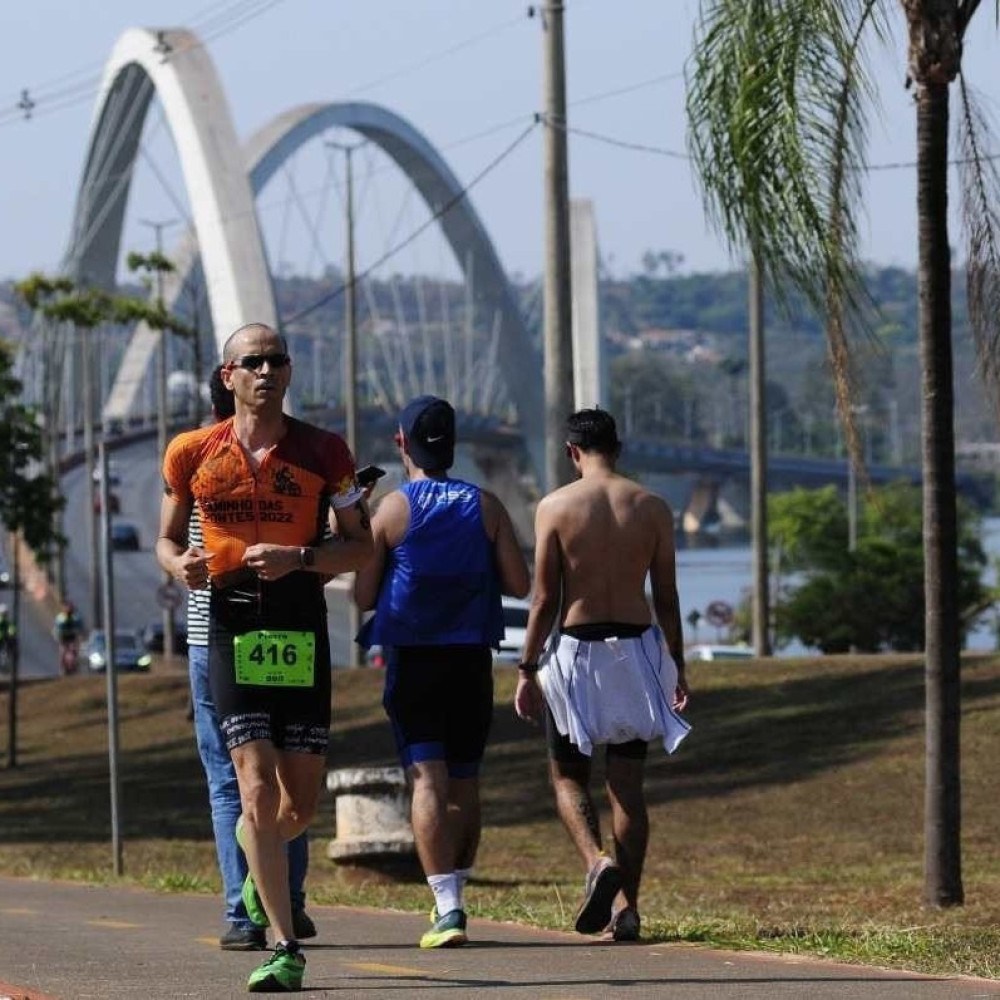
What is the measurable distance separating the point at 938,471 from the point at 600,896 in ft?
A: 12.3

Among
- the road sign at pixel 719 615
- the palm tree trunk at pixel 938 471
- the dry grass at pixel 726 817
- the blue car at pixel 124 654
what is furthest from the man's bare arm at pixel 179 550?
the road sign at pixel 719 615

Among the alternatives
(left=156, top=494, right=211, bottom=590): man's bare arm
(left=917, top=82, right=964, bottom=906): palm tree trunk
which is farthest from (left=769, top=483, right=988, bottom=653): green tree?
(left=156, top=494, right=211, bottom=590): man's bare arm

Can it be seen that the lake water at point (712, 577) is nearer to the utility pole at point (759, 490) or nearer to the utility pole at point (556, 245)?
the utility pole at point (759, 490)

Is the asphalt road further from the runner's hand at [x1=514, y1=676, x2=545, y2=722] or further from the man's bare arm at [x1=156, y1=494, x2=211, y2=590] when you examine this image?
the man's bare arm at [x1=156, y1=494, x2=211, y2=590]

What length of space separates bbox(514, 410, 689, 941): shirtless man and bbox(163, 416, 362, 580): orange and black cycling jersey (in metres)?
1.81

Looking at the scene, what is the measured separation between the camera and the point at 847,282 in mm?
12484

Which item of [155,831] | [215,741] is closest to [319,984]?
[215,741]

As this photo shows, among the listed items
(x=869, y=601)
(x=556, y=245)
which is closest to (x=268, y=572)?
(x=556, y=245)

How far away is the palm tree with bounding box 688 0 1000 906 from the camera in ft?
40.5

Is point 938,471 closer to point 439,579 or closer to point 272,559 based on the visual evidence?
point 439,579

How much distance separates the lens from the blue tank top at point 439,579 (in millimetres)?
9484

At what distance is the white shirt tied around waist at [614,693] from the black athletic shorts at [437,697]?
364 millimetres

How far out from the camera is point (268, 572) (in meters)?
7.85

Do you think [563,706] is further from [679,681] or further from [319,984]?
[319,984]
